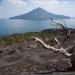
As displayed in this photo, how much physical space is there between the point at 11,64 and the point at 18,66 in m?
0.65

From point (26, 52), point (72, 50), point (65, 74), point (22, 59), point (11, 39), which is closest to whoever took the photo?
point (65, 74)

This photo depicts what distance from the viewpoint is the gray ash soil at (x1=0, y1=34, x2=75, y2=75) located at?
19.8 metres

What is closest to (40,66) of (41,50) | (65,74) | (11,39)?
(65,74)

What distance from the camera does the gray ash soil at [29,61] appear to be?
65.1 feet

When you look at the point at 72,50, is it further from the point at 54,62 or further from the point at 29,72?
the point at 29,72

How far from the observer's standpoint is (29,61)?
21.2 m

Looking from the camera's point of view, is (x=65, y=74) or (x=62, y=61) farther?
(x=62, y=61)

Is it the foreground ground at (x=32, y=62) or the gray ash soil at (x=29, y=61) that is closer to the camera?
the foreground ground at (x=32, y=62)

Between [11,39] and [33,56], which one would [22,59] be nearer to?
[33,56]

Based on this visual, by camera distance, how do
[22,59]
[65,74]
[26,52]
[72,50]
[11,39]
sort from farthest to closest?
1. [11,39]
2. [26,52]
3. [22,59]
4. [72,50]
5. [65,74]

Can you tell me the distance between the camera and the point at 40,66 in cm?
2022

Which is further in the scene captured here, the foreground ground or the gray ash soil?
the gray ash soil

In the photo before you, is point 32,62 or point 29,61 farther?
point 29,61

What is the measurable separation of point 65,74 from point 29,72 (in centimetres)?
216
